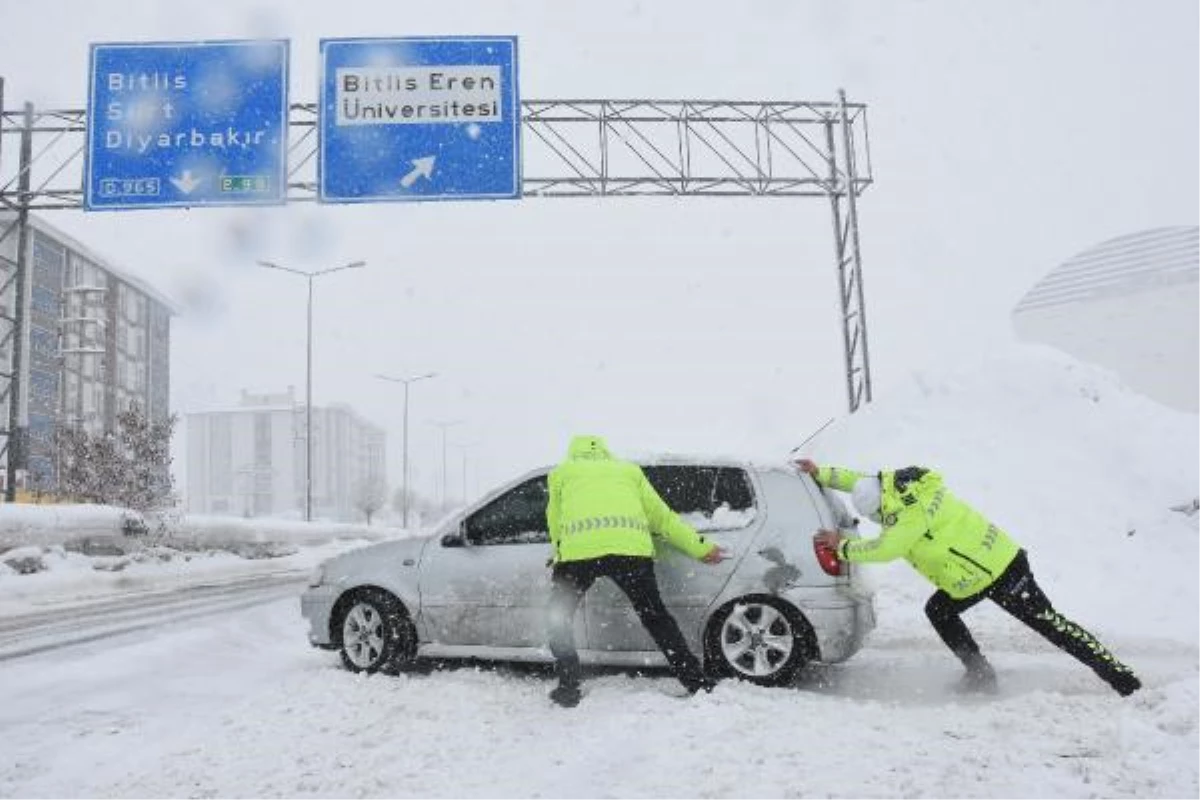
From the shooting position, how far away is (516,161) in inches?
684

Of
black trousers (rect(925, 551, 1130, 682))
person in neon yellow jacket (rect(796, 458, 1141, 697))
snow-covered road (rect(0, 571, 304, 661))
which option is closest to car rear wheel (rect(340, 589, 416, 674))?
person in neon yellow jacket (rect(796, 458, 1141, 697))

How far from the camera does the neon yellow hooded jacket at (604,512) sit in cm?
570

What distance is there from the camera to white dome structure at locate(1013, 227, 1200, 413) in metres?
43.0

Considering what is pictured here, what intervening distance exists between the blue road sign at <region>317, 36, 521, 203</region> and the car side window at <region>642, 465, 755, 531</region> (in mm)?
11451

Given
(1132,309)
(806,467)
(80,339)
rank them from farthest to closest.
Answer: (80,339) → (1132,309) → (806,467)

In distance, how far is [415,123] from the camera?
1697 centimetres

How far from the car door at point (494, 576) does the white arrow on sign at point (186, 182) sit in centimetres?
1235

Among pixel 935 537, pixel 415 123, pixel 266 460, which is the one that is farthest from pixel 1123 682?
pixel 266 460

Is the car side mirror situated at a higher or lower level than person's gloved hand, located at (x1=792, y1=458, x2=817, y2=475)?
lower

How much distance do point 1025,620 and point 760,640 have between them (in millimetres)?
1529

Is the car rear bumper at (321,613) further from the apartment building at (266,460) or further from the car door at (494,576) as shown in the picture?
the apartment building at (266,460)

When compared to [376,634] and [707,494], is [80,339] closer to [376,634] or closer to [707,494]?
[376,634]

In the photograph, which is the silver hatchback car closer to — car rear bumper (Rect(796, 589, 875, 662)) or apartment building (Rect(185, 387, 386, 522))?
car rear bumper (Rect(796, 589, 875, 662))

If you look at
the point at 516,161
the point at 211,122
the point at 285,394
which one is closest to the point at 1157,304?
the point at 516,161
